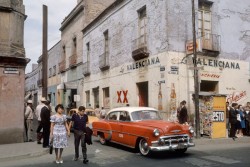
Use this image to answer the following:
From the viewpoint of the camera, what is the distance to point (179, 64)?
636 inches

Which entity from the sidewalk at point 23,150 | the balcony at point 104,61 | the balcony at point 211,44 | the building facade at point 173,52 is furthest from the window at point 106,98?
the sidewalk at point 23,150

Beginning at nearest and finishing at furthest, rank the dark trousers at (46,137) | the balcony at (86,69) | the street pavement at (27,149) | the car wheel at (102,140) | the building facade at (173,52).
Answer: the street pavement at (27,149) → the dark trousers at (46,137) → the car wheel at (102,140) → the building facade at (173,52) → the balcony at (86,69)

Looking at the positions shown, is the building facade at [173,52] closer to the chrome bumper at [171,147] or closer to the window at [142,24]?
the window at [142,24]

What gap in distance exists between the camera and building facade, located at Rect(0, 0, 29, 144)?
505 inches

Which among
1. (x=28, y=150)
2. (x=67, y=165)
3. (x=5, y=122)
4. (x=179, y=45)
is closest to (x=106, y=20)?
(x=179, y=45)

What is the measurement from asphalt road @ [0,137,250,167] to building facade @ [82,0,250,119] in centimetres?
525

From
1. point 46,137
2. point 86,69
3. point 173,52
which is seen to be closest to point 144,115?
point 46,137

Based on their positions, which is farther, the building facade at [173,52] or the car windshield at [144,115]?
the building facade at [173,52]

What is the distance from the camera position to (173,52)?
53.0 feet

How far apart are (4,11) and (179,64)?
8427mm

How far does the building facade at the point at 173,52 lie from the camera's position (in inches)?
636

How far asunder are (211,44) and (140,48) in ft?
12.5

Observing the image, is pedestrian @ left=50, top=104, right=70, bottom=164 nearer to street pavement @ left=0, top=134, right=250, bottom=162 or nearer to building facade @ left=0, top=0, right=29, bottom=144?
street pavement @ left=0, top=134, right=250, bottom=162

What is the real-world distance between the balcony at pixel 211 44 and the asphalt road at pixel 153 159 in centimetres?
692
